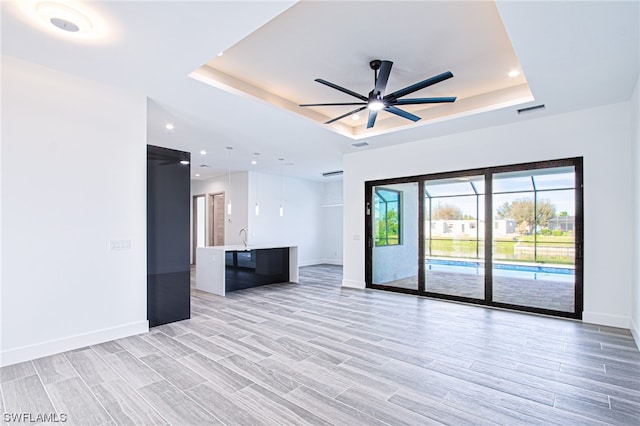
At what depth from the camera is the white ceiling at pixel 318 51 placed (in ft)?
8.47

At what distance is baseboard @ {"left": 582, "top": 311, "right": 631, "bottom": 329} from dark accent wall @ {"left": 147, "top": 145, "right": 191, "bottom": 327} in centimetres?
565

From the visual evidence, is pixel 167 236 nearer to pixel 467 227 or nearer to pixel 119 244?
pixel 119 244

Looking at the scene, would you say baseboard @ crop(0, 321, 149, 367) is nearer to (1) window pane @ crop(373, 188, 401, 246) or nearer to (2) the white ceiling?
(2) the white ceiling

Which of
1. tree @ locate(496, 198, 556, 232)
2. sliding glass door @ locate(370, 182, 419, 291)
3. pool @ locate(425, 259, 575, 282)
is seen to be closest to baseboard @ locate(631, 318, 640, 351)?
pool @ locate(425, 259, 575, 282)

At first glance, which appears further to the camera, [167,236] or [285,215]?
[285,215]

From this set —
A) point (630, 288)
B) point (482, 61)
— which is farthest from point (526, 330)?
point (482, 61)

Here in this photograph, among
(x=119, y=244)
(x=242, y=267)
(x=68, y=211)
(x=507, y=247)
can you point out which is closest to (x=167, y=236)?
(x=119, y=244)

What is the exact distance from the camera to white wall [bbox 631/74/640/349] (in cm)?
376

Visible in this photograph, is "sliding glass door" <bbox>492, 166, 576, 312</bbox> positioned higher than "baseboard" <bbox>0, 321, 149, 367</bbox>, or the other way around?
"sliding glass door" <bbox>492, 166, 576, 312</bbox>

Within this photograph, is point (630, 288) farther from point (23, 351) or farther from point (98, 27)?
point (23, 351)

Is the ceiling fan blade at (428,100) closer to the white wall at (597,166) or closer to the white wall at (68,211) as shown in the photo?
the white wall at (597,166)

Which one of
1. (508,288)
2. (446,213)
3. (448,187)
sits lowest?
(508,288)

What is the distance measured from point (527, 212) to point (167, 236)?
550 centimetres

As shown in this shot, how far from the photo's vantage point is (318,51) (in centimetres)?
364
